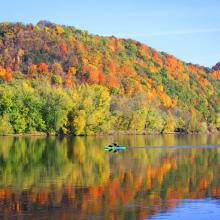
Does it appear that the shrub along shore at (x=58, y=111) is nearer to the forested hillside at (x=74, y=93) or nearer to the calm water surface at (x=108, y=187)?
the forested hillside at (x=74, y=93)

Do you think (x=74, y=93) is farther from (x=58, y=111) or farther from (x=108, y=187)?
(x=108, y=187)

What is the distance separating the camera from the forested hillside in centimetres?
10209

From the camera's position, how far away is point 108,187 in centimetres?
3092

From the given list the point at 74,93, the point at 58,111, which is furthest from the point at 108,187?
the point at 74,93

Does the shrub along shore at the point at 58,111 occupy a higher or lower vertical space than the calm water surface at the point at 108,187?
higher

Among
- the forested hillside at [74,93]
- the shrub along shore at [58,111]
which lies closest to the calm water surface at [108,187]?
the shrub along shore at [58,111]

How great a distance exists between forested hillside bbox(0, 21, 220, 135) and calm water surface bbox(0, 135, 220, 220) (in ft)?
170

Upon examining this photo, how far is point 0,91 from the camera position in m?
99.9

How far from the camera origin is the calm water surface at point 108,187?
23.4 meters

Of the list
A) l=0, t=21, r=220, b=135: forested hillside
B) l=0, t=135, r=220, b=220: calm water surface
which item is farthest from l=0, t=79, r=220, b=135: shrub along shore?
l=0, t=135, r=220, b=220: calm water surface

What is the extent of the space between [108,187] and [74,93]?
78606 millimetres

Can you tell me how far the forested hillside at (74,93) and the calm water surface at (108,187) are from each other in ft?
170

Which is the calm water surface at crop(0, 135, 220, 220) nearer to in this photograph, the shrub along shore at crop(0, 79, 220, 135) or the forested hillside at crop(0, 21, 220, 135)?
the shrub along shore at crop(0, 79, 220, 135)

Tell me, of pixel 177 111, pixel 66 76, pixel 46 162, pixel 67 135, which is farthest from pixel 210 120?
pixel 46 162
